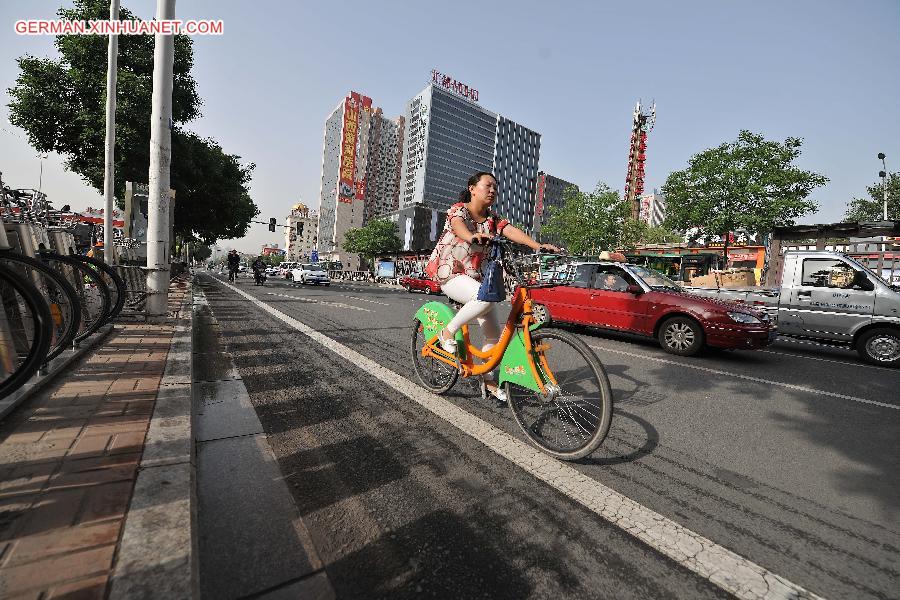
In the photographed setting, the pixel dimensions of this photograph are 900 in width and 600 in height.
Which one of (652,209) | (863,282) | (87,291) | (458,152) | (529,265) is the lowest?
(87,291)

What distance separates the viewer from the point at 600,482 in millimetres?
2318

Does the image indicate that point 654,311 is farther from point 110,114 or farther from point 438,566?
point 110,114

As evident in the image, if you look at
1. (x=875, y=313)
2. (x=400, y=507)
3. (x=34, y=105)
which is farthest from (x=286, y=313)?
(x=34, y=105)

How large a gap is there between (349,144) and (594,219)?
8769cm

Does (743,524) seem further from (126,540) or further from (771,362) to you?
(771,362)

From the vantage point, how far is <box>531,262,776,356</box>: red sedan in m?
6.13

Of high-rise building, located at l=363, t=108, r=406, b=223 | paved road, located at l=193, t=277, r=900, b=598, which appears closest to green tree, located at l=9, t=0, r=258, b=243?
paved road, located at l=193, t=277, r=900, b=598

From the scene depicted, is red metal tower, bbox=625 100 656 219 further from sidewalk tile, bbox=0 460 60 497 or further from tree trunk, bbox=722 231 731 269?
sidewalk tile, bbox=0 460 60 497

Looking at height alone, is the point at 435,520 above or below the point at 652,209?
below

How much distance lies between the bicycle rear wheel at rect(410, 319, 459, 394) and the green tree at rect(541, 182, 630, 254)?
3861 cm

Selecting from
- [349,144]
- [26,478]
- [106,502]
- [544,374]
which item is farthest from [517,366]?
[349,144]

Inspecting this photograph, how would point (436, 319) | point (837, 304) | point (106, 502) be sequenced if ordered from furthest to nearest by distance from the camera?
point (837, 304), point (436, 319), point (106, 502)

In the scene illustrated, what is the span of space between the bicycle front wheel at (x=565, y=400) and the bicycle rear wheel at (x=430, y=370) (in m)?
0.90

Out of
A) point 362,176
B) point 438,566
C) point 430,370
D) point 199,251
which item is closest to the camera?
point 438,566
